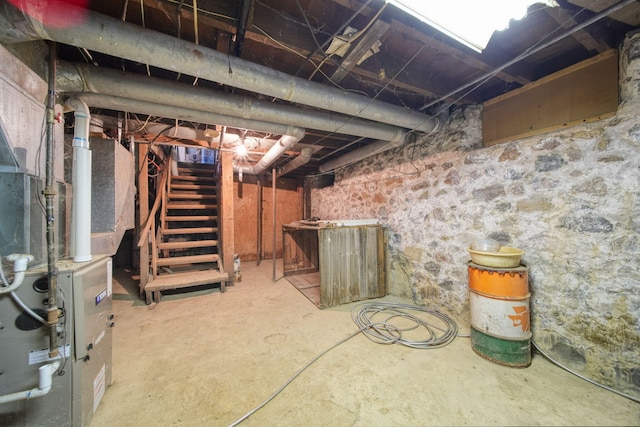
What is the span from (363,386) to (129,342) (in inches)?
86.3

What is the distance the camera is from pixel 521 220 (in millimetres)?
1977

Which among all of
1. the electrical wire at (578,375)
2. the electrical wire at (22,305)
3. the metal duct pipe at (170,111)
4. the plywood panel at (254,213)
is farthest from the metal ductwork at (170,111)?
the plywood panel at (254,213)

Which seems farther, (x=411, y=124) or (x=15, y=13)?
(x=411, y=124)

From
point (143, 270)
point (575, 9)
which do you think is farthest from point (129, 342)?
point (575, 9)

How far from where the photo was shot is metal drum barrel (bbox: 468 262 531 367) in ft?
5.78

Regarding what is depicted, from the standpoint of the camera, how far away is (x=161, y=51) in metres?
1.33

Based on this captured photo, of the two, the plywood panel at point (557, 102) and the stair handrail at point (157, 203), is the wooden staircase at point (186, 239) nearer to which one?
the stair handrail at point (157, 203)

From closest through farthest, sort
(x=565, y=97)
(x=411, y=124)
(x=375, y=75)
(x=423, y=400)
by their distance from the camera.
Result: (x=423, y=400) → (x=565, y=97) → (x=375, y=75) → (x=411, y=124)

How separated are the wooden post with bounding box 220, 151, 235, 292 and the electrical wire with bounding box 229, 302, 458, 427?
7.18 feet

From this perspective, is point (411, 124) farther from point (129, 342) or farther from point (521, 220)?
point (129, 342)

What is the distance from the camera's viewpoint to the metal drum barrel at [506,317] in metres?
1.76

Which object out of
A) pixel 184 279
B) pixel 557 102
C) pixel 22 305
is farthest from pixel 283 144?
pixel 557 102

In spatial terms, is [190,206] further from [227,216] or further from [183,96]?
[183,96]

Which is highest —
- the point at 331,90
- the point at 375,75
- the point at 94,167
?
the point at 375,75
